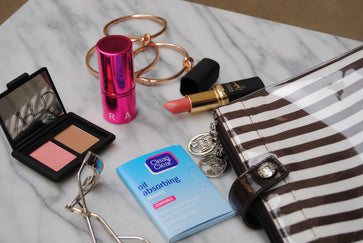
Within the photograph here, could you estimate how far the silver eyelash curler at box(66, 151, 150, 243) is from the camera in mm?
576

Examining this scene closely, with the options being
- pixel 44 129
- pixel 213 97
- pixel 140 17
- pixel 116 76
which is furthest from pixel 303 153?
pixel 140 17

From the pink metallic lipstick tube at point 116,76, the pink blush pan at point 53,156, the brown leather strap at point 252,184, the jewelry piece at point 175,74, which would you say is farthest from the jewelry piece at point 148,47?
the brown leather strap at point 252,184

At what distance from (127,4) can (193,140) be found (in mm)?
451

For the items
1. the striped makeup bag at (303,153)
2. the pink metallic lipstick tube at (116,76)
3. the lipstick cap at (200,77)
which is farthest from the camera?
the lipstick cap at (200,77)

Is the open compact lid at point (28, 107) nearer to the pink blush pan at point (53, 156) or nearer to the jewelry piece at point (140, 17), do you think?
the pink blush pan at point (53, 156)

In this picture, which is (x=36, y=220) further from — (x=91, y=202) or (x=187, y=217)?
(x=187, y=217)

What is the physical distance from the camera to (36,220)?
598mm

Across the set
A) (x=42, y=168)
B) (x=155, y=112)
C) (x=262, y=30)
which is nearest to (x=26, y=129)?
(x=42, y=168)

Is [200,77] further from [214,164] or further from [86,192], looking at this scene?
[86,192]

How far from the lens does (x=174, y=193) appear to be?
63 cm

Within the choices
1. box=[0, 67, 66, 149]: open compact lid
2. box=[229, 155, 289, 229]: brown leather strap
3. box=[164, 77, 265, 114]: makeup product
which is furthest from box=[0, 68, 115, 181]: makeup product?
box=[229, 155, 289, 229]: brown leather strap

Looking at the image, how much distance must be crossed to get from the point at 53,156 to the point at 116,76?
0.16 meters

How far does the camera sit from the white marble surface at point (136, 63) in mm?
603

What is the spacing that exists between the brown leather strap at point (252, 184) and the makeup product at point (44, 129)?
0.23 metres
